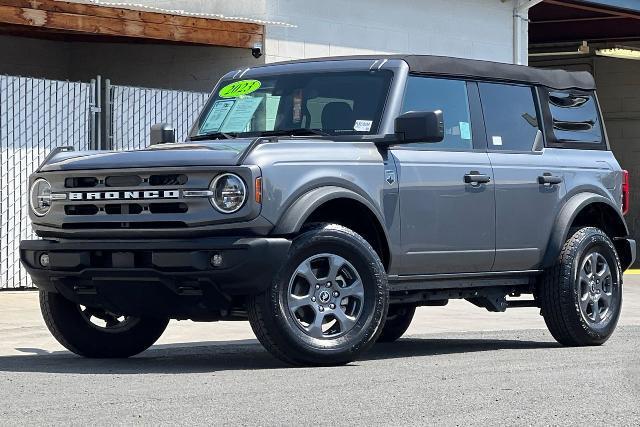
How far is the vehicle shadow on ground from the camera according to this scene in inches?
367

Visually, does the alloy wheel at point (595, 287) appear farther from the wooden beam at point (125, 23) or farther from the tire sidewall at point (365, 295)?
the wooden beam at point (125, 23)

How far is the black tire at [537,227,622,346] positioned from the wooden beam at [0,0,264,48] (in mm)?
7088

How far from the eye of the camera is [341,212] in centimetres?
961

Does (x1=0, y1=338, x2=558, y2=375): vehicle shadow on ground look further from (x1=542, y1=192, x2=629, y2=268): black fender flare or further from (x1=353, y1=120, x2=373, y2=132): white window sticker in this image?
(x1=353, y1=120, x2=373, y2=132): white window sticker

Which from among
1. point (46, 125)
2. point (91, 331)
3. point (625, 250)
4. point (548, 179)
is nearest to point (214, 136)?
point (91, 331)

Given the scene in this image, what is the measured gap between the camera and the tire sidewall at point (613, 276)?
1092 cm

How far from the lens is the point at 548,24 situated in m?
28.1

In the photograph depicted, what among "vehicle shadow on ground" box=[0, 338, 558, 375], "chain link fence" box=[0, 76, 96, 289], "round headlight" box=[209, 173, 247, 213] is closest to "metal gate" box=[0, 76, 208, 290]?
"chain link fence" box=[0, 76, 96, 289]

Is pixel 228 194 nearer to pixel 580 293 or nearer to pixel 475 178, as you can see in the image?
pixel 475 178

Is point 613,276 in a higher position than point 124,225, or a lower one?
lower

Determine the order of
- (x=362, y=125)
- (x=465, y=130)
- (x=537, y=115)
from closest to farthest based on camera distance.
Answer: (x=362, y=125) < (x=465, y=130) < (x=537, y=115)

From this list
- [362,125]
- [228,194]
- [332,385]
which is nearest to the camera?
[332,385]

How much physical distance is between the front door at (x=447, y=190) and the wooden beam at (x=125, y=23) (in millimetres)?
6659

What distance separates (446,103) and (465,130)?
9.1 inches
